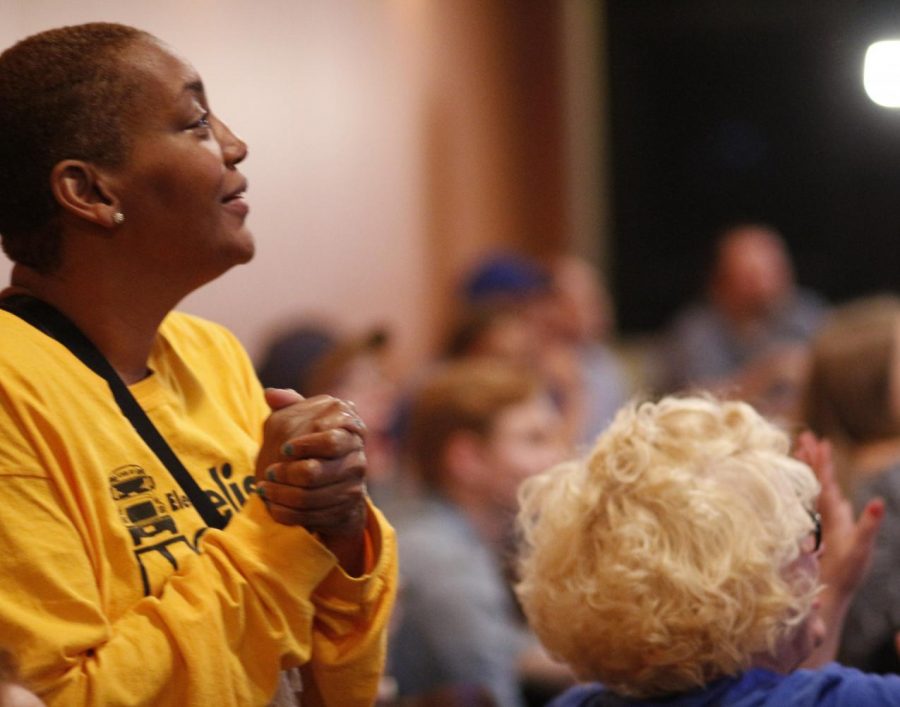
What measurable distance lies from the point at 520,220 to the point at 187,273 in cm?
553

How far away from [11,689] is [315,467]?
0.33 meters

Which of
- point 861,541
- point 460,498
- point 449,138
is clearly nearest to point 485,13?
point 449,138

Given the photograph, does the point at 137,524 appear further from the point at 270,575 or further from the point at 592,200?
the point at 592,200

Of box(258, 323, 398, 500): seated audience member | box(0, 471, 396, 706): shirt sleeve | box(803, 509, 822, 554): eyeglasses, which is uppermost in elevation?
box(0, 471, 396, 706): shirt sleeve

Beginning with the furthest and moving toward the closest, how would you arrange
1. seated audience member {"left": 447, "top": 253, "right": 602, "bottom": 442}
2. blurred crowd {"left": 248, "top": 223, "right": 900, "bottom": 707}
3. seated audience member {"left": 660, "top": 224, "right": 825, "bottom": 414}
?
seated audience member {"left": 660, "top": 224, "right": 825, "bottom": 414}, seated audience member {"left": 447, "top": 253, "right": 602, "bottom": 442}, blurred crowd {"left": 248, "top": 223, "right": 900, "bottom": 707}

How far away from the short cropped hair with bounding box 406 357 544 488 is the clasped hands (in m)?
1.94

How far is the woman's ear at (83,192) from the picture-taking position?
4.21ft

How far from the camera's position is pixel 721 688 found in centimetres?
148

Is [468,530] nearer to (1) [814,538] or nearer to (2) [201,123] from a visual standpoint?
Answer: (1) [814,538]

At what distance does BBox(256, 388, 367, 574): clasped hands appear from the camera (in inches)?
48.7

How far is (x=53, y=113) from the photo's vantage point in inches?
50.2

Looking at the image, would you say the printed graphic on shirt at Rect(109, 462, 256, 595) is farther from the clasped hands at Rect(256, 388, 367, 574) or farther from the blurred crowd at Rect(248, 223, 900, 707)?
the blurred crowd at Rect(248, 223, 900, 707)

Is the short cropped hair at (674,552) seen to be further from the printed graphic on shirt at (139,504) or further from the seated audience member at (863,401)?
the seated audience member at (863,401)

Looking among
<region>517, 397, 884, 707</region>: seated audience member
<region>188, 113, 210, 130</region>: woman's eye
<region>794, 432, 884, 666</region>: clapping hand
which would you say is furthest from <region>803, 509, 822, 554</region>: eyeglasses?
<region>188, 113, 210, 130</region>: woman's eye
